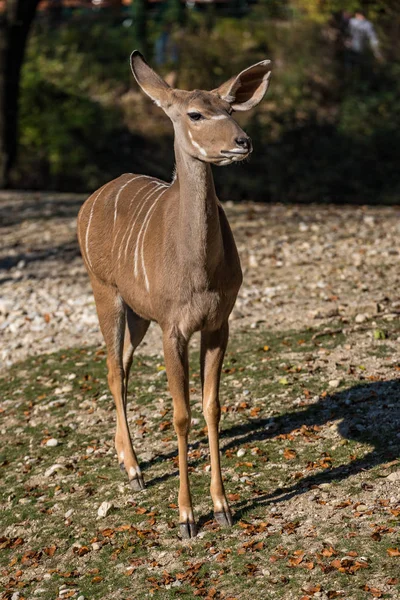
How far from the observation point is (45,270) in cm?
1024

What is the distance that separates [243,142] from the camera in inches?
161

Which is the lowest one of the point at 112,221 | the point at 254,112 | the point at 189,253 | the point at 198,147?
Result: the point at 254,112

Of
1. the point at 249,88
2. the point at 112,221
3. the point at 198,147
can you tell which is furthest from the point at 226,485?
the point at 249,88

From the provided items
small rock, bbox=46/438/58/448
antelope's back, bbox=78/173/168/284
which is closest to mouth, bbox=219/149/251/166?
antelope's back, bbox=78/173/168/284

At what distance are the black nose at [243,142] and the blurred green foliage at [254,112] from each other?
33.8ft

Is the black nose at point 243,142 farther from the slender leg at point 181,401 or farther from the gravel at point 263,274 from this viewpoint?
the gravel at point 263,274

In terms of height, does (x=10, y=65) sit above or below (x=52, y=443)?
above

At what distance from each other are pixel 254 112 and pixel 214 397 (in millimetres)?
12441

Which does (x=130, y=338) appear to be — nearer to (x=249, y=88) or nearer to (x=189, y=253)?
(x=189, y=253)

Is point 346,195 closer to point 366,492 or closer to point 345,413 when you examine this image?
point 345,413

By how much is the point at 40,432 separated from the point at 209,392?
1984mm

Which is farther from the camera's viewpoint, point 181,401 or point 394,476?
point 394,476

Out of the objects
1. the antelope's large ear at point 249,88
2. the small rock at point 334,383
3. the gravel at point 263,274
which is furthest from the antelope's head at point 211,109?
the gravel at point 263,274

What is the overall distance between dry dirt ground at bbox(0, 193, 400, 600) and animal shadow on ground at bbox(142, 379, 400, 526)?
13 mm
